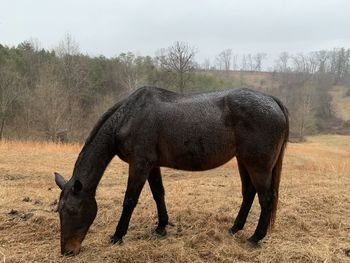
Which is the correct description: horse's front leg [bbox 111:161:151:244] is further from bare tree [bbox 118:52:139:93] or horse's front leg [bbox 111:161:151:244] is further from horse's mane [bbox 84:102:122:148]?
bare tree [bbox 118:52:139:93]

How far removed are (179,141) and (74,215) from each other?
1567mm

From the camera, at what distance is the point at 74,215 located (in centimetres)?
431

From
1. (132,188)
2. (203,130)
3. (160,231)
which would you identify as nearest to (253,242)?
(160,231)

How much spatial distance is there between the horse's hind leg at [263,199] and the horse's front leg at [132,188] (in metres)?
1.39

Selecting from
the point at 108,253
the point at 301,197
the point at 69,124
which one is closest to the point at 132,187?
the point at 108,253

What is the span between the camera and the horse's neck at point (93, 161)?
4469 millimetres

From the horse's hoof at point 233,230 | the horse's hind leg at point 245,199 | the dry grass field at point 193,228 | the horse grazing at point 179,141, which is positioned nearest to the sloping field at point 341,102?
the dry grass field at point 193,228

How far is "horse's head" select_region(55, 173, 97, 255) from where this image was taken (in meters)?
4.27

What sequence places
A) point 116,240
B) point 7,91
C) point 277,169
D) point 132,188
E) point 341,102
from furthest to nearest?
point 341,102
point 7,91
point 277,169
point 116,240
point 132,188

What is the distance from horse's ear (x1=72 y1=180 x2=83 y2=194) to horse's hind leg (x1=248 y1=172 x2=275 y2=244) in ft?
7.02

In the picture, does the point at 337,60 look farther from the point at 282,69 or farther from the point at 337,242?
the point at 337,242

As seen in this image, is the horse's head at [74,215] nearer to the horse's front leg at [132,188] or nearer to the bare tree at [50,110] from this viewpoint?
the horse's front leg at [132,188]

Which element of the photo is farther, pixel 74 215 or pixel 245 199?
pixel 245 199

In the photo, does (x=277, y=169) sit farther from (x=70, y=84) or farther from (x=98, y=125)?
(x=70, y=84)
